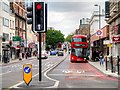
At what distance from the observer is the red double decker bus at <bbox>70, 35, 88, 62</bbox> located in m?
55.0

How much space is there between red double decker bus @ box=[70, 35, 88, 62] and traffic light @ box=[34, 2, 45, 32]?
36.9m

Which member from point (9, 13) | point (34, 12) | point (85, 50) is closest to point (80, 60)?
point (85, 50)

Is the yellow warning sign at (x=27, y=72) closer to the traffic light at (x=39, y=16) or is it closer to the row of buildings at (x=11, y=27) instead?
the traffic light at (x=39, y=16)

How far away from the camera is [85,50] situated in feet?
182

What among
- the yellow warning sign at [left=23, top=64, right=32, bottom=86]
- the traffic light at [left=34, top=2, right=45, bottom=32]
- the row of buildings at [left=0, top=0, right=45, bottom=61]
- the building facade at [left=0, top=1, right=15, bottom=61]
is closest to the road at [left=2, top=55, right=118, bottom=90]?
the yellow warning sign at [left=23, top=64, right=32, bottom=86]

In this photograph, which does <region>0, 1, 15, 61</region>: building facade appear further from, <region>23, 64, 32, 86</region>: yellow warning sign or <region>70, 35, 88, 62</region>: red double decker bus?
<region>23, 64, 32, 86</region>: yellow warning sign

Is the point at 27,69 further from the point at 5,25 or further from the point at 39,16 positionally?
the point at 5,25

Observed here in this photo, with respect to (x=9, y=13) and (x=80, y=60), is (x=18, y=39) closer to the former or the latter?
(x=9, y=13)

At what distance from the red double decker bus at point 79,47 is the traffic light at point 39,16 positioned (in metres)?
36.9

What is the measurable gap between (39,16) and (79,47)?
3727cm

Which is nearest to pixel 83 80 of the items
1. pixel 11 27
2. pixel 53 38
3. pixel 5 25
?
pixel 5 25

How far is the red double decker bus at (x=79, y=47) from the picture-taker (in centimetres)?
5497

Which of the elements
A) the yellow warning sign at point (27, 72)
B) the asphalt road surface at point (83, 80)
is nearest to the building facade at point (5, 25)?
the asphalt road surface at point (83, 80)

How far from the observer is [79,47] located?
181ft
